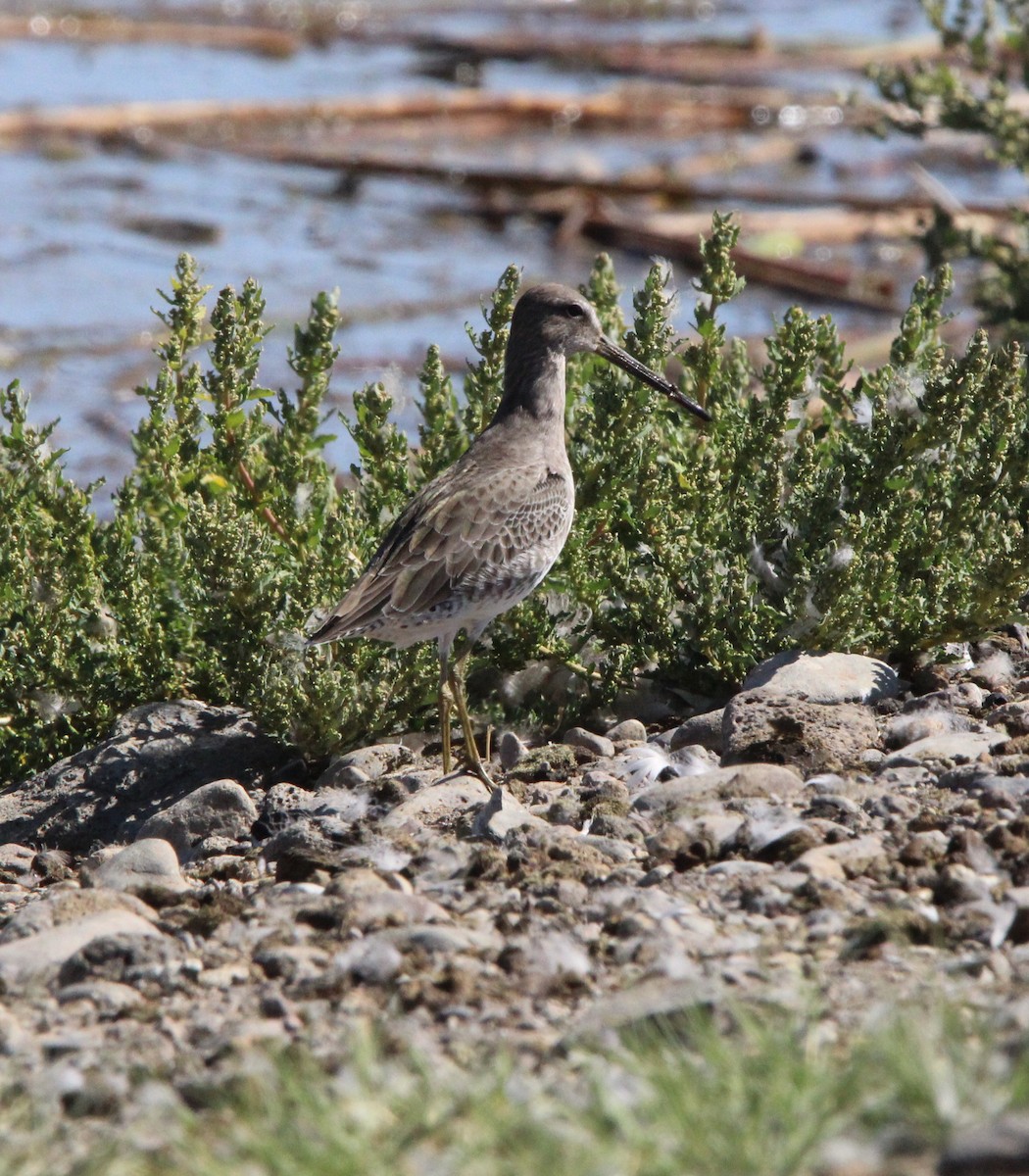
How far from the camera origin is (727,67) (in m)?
19.8

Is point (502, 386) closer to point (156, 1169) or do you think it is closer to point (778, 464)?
point (778, 464)

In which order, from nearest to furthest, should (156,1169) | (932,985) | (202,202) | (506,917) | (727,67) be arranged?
(156,1169) < (932,985) < (506,917) < (202,202) < (727,67)

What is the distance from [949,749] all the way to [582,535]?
1753 millimetres

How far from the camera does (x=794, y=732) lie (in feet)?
18.7

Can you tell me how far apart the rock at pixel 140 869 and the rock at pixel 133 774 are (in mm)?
583

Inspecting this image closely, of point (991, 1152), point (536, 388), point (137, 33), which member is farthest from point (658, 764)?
point (137, 33)

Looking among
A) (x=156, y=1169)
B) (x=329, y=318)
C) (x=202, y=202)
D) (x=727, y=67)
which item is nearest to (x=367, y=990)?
(x=156, y=1169)

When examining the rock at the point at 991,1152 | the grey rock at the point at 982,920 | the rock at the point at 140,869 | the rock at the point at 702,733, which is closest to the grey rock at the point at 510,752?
the rock at the point at 702,733

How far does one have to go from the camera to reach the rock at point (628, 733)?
249 inches

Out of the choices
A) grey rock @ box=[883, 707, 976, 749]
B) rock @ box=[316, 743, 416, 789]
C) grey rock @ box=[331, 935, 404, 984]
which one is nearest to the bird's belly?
rock @ box=[316, 743, 416, 789]

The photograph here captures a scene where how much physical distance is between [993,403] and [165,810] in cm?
321

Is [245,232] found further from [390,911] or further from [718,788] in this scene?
[390,911]

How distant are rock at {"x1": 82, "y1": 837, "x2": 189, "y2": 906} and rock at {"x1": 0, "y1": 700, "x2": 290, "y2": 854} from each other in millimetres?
583

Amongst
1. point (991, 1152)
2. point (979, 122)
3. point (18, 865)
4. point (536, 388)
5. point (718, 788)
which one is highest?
point (979, 122)
